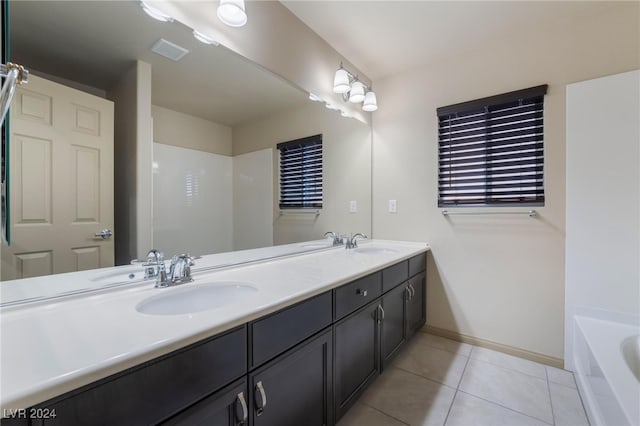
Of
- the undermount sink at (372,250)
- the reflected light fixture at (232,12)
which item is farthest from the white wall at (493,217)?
the reflected light fixture at (232,12)

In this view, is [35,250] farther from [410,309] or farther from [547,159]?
[547,159]

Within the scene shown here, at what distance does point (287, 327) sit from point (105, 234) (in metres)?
0.79

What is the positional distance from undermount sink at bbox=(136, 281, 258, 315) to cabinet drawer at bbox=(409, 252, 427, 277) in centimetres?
136

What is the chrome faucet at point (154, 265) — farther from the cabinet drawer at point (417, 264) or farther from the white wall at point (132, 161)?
the cabinet drawer at point (417, 264)

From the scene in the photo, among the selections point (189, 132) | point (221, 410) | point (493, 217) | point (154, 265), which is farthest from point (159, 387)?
point (493, 217)

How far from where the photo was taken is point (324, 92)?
2.16m

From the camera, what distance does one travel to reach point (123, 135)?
1.12 m

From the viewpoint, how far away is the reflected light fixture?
132cm

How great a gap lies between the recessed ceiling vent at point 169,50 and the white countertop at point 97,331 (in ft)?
3.31

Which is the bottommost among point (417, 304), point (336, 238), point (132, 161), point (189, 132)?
point (417, 304)

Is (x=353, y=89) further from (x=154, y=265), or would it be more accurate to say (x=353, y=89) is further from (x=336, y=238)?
(x=154, y=265)

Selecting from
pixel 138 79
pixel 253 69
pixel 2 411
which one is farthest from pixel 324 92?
pixel 2 411

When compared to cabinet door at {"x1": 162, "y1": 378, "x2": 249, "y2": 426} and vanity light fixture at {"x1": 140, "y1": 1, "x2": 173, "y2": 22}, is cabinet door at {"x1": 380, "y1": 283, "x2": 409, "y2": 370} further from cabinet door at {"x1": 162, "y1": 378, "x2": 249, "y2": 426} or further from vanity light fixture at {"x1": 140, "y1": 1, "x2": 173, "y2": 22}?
vanity light fixture at {"x1": 140, "y1": 1, "x2": 173, "y2": 22}

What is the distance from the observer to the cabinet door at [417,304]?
2.14 metres
